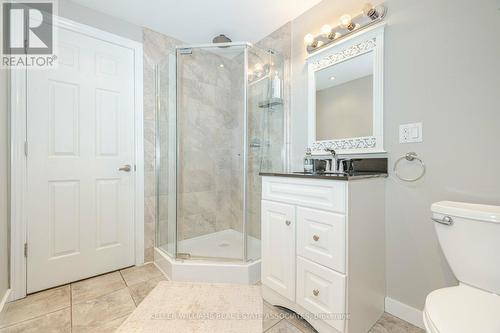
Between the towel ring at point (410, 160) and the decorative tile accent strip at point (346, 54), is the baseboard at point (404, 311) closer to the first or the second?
the towel ring at point (410, 160)

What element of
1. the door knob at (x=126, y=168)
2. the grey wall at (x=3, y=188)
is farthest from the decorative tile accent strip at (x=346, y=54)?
the grey wall at (x=3, y=188)

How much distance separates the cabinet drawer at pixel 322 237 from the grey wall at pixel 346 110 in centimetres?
72

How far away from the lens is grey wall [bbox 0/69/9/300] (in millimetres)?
1471

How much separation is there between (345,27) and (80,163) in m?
2.32

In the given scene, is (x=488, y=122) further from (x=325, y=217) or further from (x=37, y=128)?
(x=37, y=128)

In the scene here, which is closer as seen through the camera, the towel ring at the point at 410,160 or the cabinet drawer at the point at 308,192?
the cabinet drawer at the point at 308,192

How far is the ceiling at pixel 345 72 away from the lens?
1.56 metres

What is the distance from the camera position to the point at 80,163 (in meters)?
1.88

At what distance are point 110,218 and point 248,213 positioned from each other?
1.24m

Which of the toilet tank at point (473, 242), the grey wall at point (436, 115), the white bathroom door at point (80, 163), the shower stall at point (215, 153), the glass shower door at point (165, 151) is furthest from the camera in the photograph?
the glass shower door at point (165, 151)

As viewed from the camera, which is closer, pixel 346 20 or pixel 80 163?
pixel 346 20

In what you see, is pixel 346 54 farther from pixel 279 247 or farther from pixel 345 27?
pixel 279 247

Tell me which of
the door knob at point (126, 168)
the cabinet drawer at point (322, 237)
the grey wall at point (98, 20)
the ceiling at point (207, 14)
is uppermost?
the ceiling at point (207, 14)

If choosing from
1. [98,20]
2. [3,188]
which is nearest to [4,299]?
[3,188]
